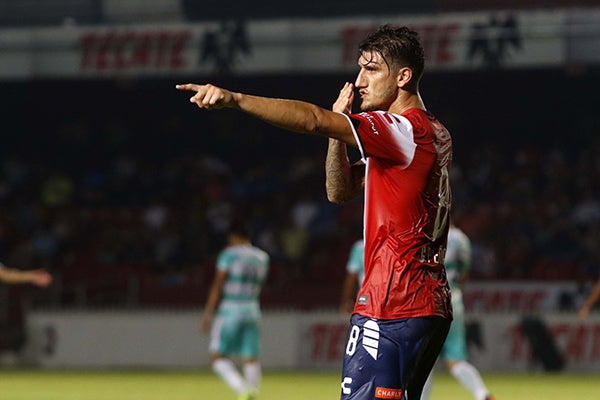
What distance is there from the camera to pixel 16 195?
27953 millimetres

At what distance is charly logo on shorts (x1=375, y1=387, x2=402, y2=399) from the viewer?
4.92 m

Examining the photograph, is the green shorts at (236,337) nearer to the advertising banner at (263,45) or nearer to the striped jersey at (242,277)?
the striped jersey at (242,277)

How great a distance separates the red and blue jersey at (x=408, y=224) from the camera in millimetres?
4910

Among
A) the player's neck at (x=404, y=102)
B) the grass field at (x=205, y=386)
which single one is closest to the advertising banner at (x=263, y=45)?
the grass field at (x=205, y=386)

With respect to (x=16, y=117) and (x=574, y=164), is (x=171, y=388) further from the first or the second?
(x=16, y=117)

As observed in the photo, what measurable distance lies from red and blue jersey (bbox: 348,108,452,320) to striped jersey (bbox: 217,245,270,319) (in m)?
9.75

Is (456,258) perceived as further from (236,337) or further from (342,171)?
(342,171)

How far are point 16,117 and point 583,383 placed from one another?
56.6 ft

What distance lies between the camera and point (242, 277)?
15.0 metres


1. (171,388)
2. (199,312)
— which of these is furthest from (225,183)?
(171,388)

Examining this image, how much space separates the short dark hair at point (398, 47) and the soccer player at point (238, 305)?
9.73 meters

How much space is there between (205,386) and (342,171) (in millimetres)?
12699

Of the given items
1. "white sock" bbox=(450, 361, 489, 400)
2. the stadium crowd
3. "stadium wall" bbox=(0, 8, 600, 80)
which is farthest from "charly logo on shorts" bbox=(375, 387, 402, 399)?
"stadium wall" bbox=(0, 8, 600, 80)

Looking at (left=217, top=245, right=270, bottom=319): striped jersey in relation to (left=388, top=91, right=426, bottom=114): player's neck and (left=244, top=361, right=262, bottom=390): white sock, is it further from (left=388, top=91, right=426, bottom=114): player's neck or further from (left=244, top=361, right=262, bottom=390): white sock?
(left=388, top=91, right=426, bottom=114): player's neck
